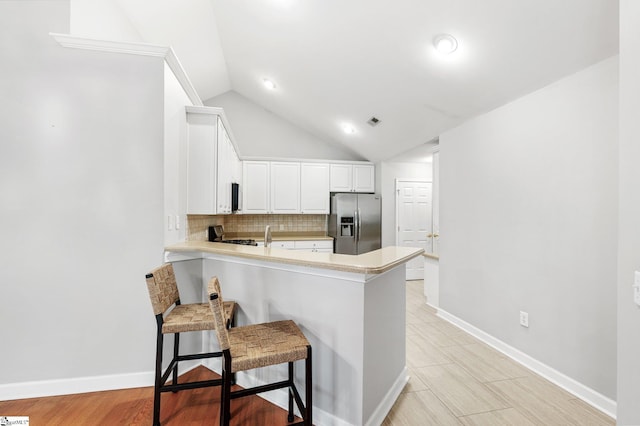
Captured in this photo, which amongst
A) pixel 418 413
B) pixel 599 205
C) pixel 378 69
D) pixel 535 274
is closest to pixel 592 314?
pixel 535 274

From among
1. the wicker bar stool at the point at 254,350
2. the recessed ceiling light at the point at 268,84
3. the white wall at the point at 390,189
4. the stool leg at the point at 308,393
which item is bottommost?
the stool leg at the point at 308,393

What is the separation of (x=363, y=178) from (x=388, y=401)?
4.34 metres

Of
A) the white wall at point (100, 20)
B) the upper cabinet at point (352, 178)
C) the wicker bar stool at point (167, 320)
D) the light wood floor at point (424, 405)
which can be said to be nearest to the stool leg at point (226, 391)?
the wicker bar stool at point (167, 320)

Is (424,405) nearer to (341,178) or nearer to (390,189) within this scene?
(390,189)

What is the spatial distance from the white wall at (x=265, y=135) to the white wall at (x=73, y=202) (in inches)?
136

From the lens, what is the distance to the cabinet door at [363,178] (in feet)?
19.1

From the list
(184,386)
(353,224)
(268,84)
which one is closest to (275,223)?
(353,224)

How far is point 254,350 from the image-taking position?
1.47 metres

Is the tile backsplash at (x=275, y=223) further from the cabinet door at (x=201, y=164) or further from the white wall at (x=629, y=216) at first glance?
the white wall at (x=629, y=216)

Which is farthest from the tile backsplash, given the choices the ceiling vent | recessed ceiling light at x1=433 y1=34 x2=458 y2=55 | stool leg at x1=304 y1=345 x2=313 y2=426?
stool leg at x1=304 y1=345 x2=313 y2=426

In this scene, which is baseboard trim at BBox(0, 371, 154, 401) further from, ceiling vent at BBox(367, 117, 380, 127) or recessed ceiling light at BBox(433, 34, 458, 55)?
ceiling vent at BBox(367, 117, 380, 127)

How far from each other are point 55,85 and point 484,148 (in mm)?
3705

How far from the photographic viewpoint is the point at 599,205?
203 cm

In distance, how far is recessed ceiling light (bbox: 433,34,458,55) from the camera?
2357 millimetres
